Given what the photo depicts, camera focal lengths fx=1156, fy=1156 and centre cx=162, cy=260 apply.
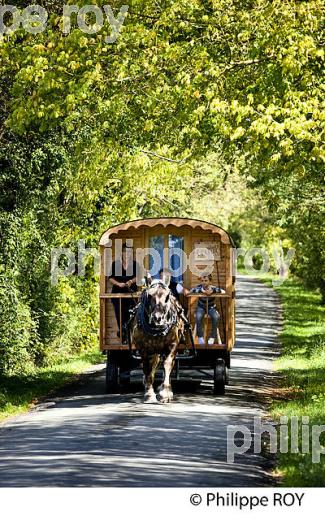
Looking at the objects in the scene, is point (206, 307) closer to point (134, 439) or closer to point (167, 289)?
point (167, 289)

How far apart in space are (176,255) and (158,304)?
2668 mm

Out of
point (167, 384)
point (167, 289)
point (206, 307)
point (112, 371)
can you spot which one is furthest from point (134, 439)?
point (206, 307)

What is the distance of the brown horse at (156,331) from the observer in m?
20.1

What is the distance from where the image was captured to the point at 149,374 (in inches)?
798

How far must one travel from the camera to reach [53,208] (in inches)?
1103

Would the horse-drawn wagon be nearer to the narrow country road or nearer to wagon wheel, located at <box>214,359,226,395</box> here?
wagon wheel, located at <box>214,359,226,395</box>

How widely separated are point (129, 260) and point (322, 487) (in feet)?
37.6

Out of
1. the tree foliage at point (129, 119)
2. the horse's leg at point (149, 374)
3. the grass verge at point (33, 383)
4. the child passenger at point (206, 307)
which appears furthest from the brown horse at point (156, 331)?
the tree foliage at point (129, 119)

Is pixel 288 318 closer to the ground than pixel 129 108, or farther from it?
closer to the ground

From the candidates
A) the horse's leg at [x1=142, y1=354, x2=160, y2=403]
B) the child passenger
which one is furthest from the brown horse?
the child passenger

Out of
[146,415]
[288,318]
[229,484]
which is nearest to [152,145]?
[146,415]

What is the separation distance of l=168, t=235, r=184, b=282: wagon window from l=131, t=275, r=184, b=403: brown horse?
176 centimetres

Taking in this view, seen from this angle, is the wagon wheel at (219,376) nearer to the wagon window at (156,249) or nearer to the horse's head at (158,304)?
the horse's head at (158,304)
